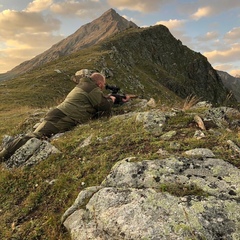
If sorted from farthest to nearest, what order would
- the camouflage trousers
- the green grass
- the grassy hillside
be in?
the camouflage trousers < the grassy hillside < the green grass

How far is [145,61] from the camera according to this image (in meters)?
104

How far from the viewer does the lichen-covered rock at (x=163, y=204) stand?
4926mm

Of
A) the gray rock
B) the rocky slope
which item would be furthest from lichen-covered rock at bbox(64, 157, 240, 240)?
the gray rock

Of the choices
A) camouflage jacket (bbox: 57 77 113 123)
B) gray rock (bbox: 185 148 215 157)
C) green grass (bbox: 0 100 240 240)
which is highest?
camouflage jacket (bbox: 57 77 113 123)

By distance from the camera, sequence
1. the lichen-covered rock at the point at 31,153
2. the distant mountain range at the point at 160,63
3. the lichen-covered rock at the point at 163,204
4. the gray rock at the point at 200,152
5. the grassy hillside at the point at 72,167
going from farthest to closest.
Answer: the distant mountain range at the point at 160,63
the lichen-covered rock at the point at 31,153
the gray rock at the point at 200,152
the grassy hillside at the point at 72,167
the lichen-covered rock at the point at 163,204

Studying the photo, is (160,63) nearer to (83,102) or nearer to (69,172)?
(83,102)

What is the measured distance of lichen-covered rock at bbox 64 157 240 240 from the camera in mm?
4926

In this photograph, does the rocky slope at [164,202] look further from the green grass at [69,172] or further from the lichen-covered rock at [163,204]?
the green grass at [69,172]

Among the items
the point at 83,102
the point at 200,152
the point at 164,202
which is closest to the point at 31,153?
the point at 83,102

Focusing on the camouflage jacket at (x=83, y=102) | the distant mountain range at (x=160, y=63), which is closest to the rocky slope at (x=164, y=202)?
the camouflage jacket at (x=83, y=102)

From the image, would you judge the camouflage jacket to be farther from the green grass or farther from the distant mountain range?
the distant mountain range

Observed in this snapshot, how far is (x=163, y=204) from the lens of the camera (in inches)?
214

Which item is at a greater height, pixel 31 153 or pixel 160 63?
pixel 160 63

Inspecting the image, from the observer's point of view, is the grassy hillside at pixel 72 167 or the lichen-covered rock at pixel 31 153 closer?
the grassy hillside at pixel 72 167
